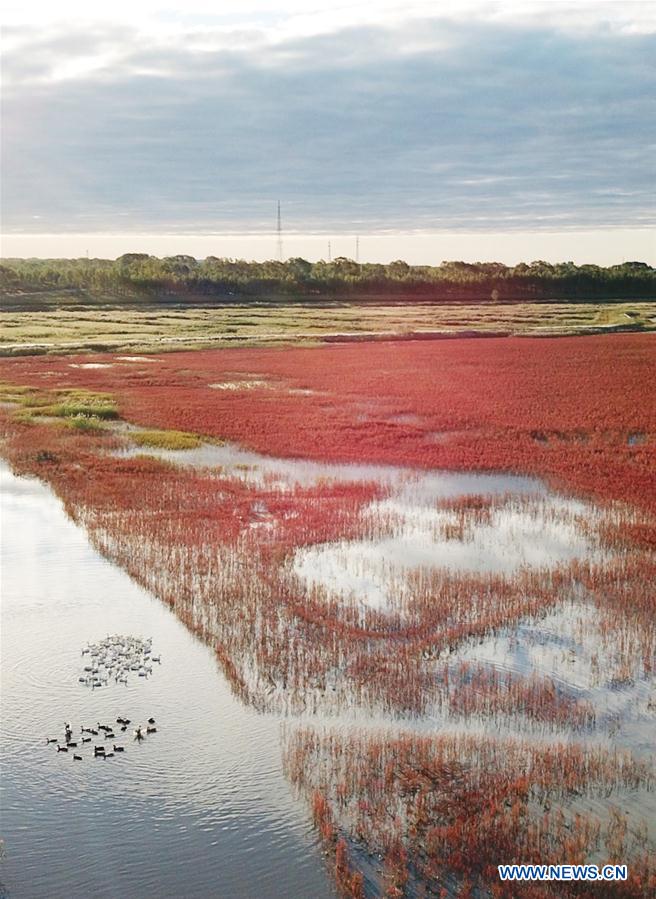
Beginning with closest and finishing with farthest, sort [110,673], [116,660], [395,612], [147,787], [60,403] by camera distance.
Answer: [147,787], [110,673], [116,660], [395,612], [60,403]

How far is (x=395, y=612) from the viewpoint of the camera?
1470cm

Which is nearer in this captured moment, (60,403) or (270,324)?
(60,403)

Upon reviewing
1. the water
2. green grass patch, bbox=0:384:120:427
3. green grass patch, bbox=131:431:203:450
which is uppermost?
green grass patch, bbox=0:384:120:427

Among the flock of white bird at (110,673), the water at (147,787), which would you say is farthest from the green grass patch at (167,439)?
the flock of white bird at (110,673)

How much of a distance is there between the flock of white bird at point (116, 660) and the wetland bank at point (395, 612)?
0.45 metres

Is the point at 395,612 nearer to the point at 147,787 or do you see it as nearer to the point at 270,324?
the point at 147,787

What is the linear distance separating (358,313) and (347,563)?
68920 millimetres

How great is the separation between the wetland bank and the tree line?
69.6 m

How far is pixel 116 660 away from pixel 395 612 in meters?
4.22

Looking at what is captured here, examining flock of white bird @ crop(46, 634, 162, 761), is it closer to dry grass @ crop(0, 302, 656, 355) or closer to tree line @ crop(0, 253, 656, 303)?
dry grass @ crop(0, 302, 656, 355)

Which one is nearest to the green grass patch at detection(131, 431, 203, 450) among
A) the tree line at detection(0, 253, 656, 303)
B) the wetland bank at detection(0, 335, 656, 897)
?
the wetland bank at detection(0, 335, 656, 897)

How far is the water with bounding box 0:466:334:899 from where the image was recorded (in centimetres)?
856

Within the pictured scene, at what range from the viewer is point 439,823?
9.17 metres

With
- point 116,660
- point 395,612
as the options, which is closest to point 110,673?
point 116,660
